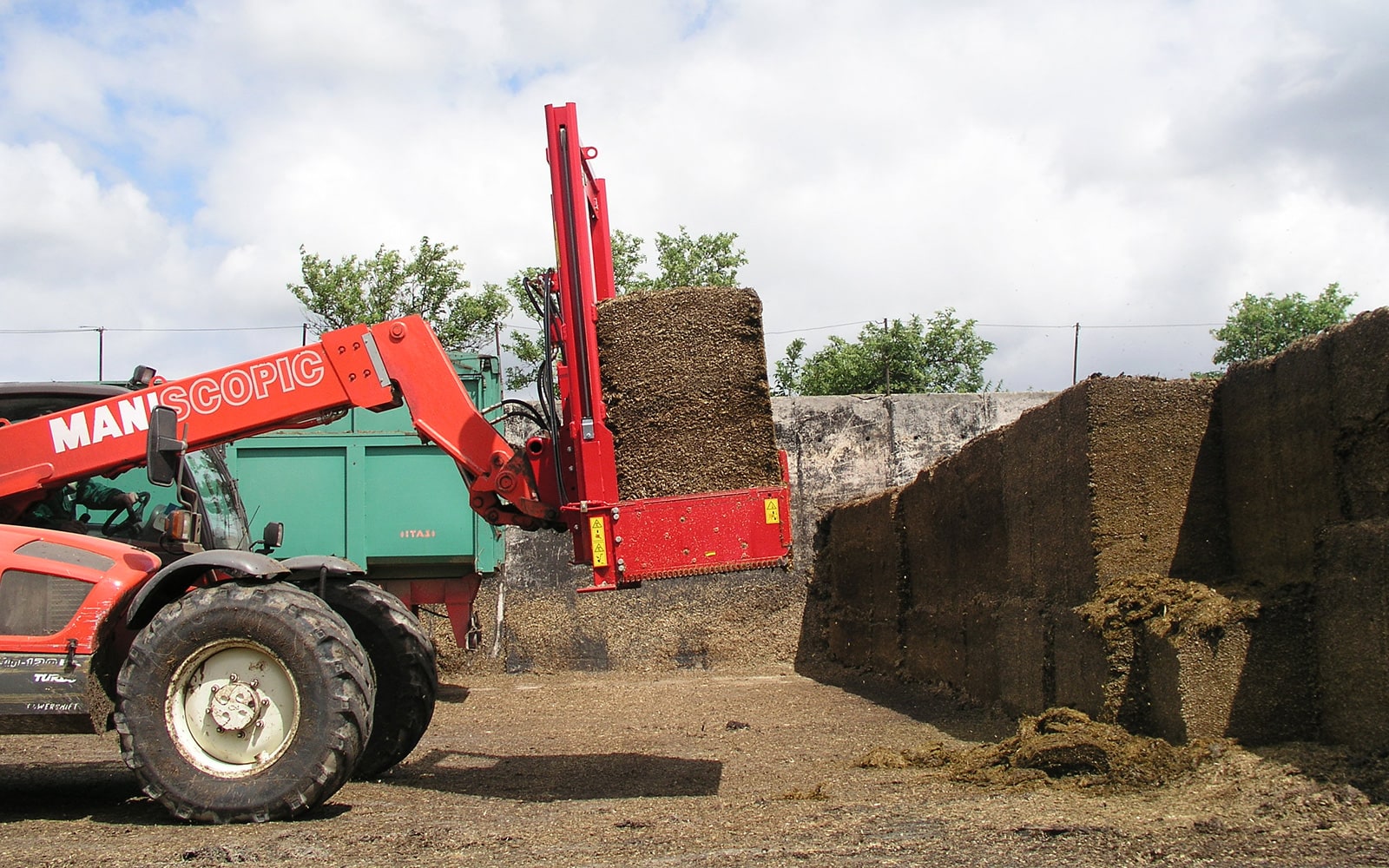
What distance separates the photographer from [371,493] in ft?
34.6

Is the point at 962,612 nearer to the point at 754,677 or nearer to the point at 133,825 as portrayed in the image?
the point at 754,677

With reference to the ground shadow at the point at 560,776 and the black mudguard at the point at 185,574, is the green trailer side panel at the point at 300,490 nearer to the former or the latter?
the ground shadow at the point at 560,776

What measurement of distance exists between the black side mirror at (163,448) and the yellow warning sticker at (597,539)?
6.82ft

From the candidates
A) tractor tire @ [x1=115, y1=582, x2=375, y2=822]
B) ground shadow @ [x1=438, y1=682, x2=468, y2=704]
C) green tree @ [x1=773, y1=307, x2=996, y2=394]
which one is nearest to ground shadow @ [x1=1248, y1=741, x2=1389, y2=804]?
tractor tire @ [x1=115, y1=582, x2=375, y2=822]

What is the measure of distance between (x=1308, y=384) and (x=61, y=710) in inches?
234

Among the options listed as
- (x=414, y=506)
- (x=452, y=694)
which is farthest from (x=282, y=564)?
(x=452, y=694)

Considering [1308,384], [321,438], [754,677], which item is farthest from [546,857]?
[754,677]

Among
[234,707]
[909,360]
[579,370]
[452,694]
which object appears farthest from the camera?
[909,360]

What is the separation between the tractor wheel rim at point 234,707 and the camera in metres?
5.37

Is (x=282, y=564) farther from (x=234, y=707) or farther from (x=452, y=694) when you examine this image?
(x=452, y=694)

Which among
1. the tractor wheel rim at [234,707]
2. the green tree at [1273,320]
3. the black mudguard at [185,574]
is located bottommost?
the tractor wheel rim at [234,707]

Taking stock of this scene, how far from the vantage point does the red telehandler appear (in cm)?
530

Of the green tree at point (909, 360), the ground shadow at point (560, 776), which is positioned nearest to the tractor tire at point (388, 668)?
the ground shadow at point (560, 776)

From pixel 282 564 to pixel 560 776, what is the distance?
1976 millimetres
